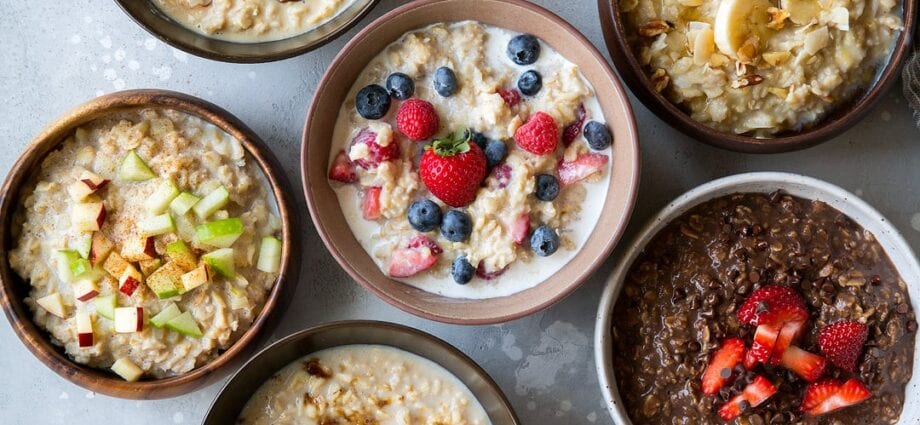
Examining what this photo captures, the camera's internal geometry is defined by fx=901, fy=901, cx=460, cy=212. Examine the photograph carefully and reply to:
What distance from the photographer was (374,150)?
237 centimetres

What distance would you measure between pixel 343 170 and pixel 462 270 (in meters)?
0.43

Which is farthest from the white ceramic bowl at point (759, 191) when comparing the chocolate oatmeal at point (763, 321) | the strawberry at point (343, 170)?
the strawberry at point (343, 170)

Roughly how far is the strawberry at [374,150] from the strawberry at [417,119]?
0.05 m

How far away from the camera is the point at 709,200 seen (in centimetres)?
255

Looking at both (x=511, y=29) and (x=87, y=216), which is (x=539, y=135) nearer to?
(x=511, y=29)

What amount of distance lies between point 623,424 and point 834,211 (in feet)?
2.78

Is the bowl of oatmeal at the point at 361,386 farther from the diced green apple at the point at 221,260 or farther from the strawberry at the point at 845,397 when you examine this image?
the strawberry at the point at 845,397

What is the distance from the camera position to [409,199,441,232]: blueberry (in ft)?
7.72

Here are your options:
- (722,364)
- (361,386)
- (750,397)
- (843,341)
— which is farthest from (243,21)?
(843,341)

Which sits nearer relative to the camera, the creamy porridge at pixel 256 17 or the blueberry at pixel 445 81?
the blueberry at pixel 445 81

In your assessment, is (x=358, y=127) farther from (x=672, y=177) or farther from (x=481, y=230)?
(x=672, y=177)

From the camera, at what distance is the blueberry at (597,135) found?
2391mm

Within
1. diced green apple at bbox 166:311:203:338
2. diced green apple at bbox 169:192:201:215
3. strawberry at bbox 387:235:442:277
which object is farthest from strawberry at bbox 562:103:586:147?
diced green apple at bbox 166:311:203:338

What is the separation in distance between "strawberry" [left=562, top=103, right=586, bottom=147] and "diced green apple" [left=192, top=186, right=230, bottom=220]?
0.95m
